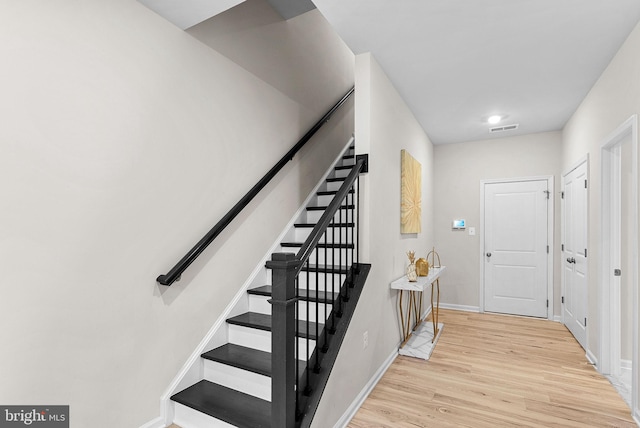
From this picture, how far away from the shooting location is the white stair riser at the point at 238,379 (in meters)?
2.02

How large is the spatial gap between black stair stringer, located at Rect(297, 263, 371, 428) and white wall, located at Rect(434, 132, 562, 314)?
3.20 meters

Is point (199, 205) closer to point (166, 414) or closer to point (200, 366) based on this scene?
point (200, 366)

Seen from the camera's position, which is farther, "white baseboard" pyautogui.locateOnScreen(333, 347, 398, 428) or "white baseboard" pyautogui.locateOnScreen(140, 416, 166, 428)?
"white baseboard" pyautogui.locateOnScreen(333, 347, 398, 428)

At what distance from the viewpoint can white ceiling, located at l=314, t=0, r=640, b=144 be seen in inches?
81.8

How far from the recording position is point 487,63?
2.75m

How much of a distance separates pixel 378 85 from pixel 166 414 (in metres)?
2.77

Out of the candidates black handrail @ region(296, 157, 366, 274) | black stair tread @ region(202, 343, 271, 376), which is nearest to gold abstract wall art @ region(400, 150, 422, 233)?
black handrail @ region(296, 157, 366, 274)

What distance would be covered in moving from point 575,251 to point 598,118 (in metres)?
1.57

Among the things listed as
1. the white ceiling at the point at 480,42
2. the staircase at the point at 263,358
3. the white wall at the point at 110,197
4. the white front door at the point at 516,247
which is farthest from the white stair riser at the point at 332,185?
the white front door at the point at 516,247

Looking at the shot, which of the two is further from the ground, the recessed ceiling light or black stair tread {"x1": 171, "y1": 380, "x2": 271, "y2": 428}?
the recessed ceiling light

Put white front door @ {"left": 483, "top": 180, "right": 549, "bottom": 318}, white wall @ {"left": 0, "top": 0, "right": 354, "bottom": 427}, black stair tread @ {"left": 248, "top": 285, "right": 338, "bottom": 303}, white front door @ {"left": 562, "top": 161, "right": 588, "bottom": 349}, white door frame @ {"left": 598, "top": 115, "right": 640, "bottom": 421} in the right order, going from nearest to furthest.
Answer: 1. white wall @ {"left": 0, "top": 0, "right": 354, "bottom": 427}
2. black stair tread @ {"left": 248, "top": 285, "right": 338, "bottom": 303}
3. white door frame @ {"left": 598, "top": 115, "right": 640, "bottom": 421}
4. white front door @ {"left": 562, "top": 161, "right": 588, "bottom": 349}
5. white front door @ {"left": 483, "top": 180, "right": 549, "bottom": 318}

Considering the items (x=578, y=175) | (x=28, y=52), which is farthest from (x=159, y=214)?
(x=578, y=175)

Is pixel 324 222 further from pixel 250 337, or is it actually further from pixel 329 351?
pixel 250 337

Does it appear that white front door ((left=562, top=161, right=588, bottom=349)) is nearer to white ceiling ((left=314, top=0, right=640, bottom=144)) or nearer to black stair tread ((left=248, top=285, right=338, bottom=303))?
white ceiling ((left=314, top=0, right=640, bottom=144))
